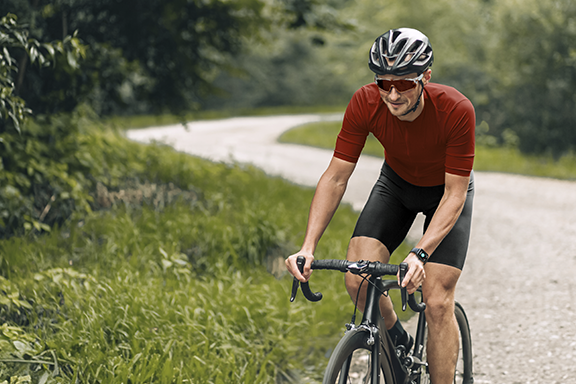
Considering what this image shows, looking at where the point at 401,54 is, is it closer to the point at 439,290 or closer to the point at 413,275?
the point at 413,275

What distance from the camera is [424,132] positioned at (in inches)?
110

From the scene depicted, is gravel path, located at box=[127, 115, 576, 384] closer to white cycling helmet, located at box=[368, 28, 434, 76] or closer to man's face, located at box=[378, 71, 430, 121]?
man's face, located at box=[378, 71, 430, 121]

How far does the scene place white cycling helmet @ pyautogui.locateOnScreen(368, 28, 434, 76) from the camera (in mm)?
2535

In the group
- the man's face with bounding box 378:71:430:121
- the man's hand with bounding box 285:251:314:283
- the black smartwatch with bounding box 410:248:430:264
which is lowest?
the man's hand with bounding box 285:251:314:283

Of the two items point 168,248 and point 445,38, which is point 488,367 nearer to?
point 168,248

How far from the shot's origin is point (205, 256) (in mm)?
5719

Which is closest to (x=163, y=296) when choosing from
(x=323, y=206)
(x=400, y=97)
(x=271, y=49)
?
(x=323, y=206)

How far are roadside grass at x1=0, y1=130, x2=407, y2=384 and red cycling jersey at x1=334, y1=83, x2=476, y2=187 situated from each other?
5.55ft

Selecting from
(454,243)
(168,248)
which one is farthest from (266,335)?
(454,243)

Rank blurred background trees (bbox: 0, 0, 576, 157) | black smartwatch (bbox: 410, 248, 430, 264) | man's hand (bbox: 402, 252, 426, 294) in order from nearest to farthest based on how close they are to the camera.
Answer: man's hand (bbox: 402, 252, 426, 294) → black smartwatch (bbox: 410, 248, 430, 264) → blurred background trees (bbox: 0, 0, 576, 157)

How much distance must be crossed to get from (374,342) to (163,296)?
218 cm

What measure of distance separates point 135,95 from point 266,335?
462cm

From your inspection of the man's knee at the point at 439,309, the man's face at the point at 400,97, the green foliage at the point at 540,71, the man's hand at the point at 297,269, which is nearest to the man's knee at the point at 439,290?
the man's knee at the point at 439,309

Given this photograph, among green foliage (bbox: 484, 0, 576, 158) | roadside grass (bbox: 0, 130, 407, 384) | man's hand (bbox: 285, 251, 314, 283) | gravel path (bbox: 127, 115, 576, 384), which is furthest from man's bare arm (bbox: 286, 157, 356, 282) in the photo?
green foliage (bbox: 484, 0, 576, 158)
